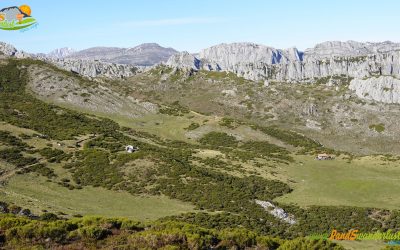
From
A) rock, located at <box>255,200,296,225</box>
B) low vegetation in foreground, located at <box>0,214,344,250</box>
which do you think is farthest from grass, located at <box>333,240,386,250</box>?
low vegetation in foreground, located at <box>0,214,344,250</box>

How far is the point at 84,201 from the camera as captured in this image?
5047cm

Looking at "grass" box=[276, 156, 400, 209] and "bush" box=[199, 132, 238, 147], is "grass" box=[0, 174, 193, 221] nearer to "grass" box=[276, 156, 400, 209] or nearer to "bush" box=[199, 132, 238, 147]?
"grass" box=[276, 156, 400, 209]

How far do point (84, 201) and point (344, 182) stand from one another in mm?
48608

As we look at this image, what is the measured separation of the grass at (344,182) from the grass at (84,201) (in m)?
22.9

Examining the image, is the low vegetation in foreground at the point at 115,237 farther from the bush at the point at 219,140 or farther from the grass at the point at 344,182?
the bush at the point at 219,140

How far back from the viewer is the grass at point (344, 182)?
64.6 metres

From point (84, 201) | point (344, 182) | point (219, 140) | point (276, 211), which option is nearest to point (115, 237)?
point (84, 201)

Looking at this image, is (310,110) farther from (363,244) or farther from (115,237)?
(115,237)

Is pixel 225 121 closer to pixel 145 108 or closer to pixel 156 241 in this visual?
pixel 145 108

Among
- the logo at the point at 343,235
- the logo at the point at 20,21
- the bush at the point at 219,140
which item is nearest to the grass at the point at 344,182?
the logo at the point at 343,235

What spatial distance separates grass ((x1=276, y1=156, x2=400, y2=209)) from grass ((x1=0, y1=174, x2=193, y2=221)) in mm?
22903

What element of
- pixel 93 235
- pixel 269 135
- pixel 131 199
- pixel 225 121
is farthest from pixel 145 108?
pixel 93 235

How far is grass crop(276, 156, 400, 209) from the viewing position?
6456 cm

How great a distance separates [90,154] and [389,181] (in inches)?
2165
